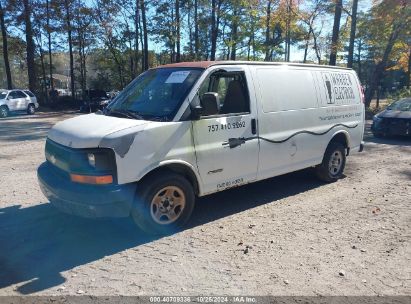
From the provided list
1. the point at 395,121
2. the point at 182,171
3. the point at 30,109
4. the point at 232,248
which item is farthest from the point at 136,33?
the point at 232,248

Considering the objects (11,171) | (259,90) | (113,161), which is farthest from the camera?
(11,171)

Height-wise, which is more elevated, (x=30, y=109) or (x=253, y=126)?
(x=253, y=126)

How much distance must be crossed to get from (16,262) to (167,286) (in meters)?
1.70

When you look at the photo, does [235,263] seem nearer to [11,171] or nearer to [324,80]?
[324,80]

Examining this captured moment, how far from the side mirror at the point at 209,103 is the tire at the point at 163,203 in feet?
2.91

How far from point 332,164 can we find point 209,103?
11.1 ft

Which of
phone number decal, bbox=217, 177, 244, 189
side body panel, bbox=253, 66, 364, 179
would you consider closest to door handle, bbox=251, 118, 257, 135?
side body panel, bbox=253, 66, 364, 179

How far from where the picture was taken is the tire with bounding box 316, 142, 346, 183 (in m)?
7.00

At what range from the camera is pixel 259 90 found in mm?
5566

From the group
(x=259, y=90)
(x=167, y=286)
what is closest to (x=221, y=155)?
(x=259, y=90)

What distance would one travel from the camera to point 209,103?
15.8 feet

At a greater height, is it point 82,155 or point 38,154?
point 82,155

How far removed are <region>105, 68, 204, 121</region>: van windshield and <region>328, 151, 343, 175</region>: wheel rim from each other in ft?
10.9

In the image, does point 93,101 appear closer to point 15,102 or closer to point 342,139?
point 15,102
